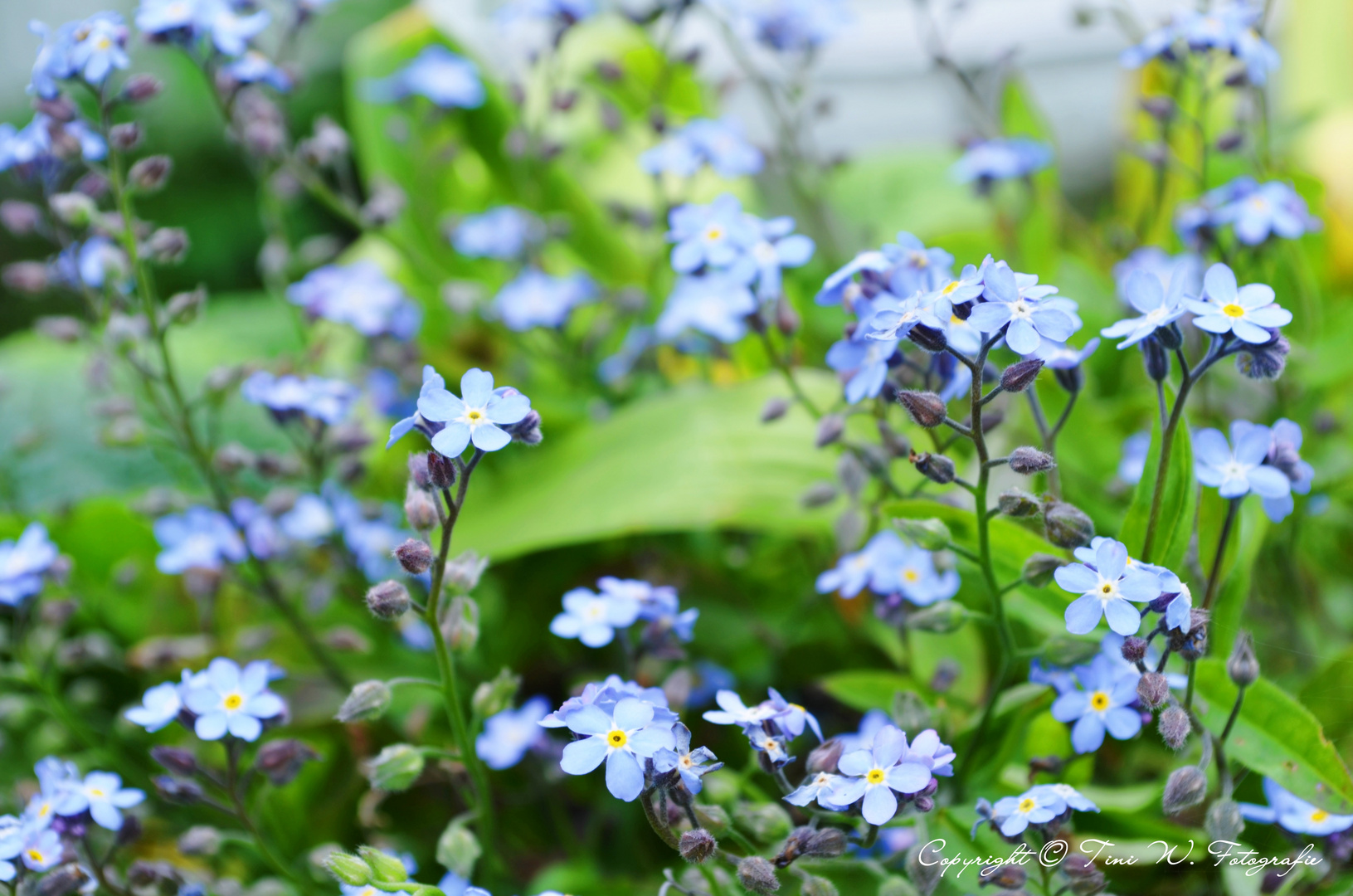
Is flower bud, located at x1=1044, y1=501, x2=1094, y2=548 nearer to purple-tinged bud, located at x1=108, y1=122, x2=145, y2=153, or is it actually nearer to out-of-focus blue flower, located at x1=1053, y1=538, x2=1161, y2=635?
out-of-focus blue flower, located at x1=1053, y1=538, x2=1161, y2=635

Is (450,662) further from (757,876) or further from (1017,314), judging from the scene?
(1017,314)

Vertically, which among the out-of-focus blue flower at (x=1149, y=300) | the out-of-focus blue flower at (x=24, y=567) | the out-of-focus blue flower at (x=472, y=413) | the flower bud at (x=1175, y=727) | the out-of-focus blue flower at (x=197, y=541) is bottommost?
the out-of-focus blue flower at (x=197, y=541)

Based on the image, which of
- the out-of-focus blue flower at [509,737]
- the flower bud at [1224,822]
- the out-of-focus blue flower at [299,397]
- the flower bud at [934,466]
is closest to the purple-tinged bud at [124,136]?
the out-of-focus blue flower at [299,397]

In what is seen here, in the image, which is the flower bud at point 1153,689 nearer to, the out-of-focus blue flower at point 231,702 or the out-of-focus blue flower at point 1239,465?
the out-of-focus blue flower at point 1239,465

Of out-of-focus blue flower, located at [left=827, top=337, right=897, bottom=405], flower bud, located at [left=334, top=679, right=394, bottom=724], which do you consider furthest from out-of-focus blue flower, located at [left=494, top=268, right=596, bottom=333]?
flower bud, located at [left=334, top=679, right=394, bottom=724]

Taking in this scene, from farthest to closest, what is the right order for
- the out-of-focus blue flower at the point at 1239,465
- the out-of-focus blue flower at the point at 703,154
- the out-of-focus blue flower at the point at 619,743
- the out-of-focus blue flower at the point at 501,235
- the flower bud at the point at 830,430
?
the out-of-focus blue flower at the point at 501,235
the out-of-focus blue flower at the point at 703,154
the flower bud at the point at 830,430
the out-of-focus blue flower at the point at 1239,465
the out-of-focus blue flower at the point at 619,743

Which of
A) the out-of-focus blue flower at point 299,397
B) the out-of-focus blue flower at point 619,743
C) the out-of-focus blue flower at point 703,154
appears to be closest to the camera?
the out-of-focus blue flower at point 619,743

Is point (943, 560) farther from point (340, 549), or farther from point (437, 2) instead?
point (437, 2)
